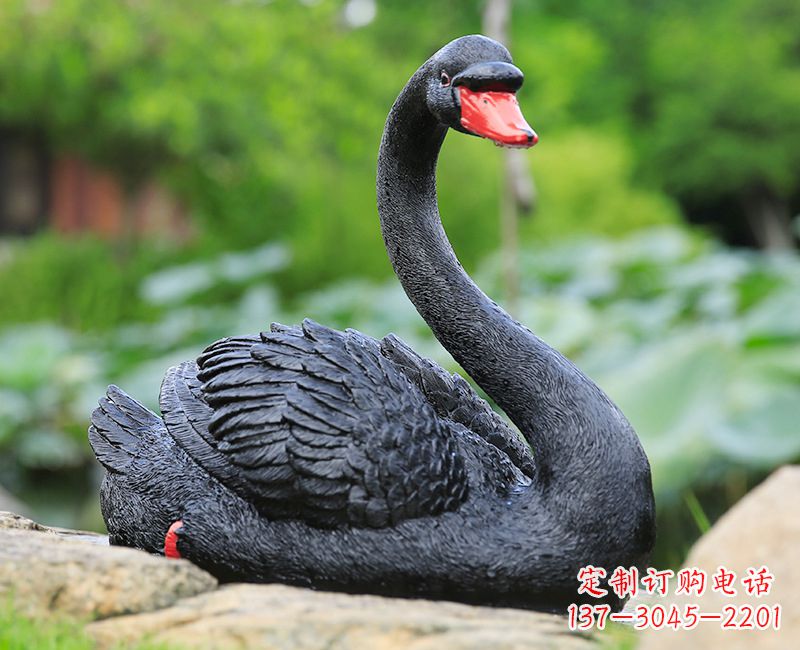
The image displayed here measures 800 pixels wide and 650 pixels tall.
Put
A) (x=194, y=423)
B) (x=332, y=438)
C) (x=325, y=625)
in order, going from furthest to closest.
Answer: (x=194, y=423) < (x=332, y=438) < (x=325, y=625)

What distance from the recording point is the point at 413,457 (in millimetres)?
2012

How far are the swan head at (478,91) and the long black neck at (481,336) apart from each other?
2.7 inches

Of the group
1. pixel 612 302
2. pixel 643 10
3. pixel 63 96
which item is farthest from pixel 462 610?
pixel 643 10

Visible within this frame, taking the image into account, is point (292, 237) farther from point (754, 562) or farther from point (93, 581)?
point (754, 562)

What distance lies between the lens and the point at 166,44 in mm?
9938

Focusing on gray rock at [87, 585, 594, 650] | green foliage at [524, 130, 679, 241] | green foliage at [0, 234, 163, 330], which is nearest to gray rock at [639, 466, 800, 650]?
gray rock at [87, 585, 594, 650]

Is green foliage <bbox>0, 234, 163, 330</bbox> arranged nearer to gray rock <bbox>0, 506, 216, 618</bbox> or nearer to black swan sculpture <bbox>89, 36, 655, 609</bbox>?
black swan sculpture <bbox>89, 36, 655, 609</bbox>

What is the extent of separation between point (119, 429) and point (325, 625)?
2.82 ft

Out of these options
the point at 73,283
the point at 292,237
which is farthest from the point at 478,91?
the point at 73,283

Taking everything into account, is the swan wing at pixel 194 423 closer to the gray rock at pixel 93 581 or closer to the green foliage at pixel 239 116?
the gray rock at pixel 93 581

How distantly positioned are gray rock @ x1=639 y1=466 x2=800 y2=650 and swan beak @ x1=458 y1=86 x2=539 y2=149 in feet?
2.38

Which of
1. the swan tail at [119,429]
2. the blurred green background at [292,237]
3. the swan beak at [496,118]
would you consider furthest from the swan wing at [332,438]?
the blurred green background at [292,237]

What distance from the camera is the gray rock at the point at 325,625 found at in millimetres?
1707

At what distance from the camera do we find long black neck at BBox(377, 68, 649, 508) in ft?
6.74
